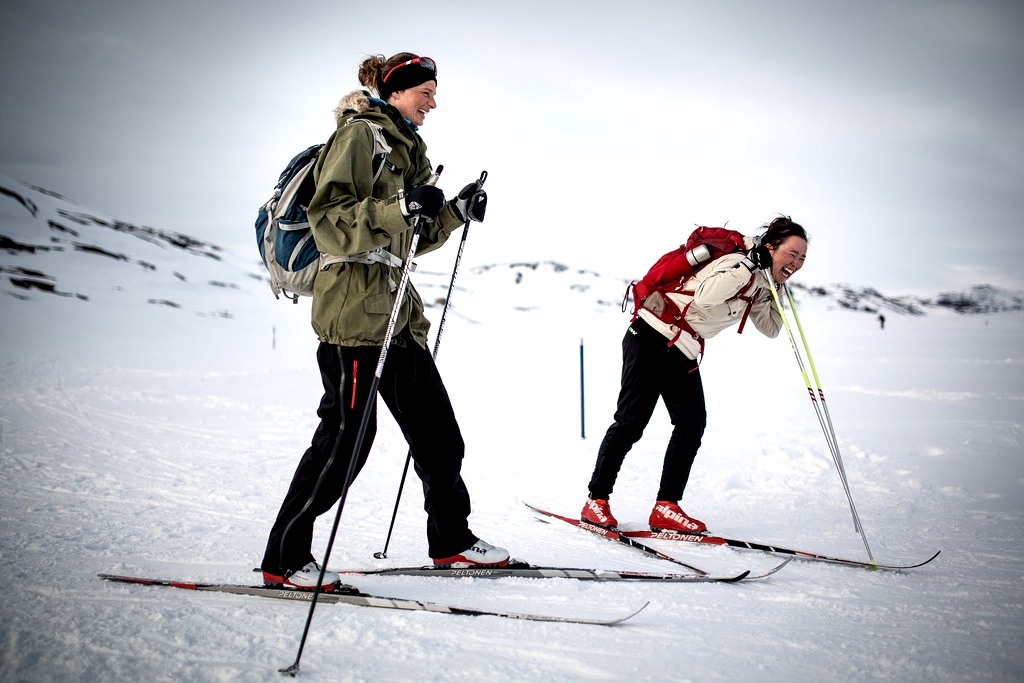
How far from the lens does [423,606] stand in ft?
8.03

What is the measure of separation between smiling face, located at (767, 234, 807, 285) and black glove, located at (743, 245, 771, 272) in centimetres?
8

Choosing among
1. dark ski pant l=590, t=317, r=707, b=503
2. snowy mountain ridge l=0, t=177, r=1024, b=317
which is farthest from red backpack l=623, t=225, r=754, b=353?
snowy mountain ridge l=0, t=177, r=1024, b=317

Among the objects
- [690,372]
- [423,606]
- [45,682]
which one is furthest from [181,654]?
[690,372]

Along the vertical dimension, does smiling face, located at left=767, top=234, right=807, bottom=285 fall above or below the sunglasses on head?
below

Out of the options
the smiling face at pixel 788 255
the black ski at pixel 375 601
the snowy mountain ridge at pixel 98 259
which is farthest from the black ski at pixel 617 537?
the snowy mountain ridge at pixel 98 259

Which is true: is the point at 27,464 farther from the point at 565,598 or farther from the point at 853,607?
the point at 853,607

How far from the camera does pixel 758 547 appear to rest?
3.50 metres

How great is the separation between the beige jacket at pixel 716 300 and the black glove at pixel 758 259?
38 millimetres

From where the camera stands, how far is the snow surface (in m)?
2.13

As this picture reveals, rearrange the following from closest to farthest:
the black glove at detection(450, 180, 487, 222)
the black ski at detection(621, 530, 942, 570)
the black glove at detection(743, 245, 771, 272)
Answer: the black glove at detection(450, 180, 487, 222), the black ski at detection(621, 530, 942, 570), the black glove at detection(743, 245, 771, 272)

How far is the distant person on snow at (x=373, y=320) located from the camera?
242 cm

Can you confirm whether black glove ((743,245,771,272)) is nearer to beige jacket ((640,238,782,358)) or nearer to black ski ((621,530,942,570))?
beige jacket ((640,238,782,358))

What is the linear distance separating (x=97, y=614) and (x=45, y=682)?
48 cm

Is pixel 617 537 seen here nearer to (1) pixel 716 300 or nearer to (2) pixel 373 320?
(1) pixel 716 300
